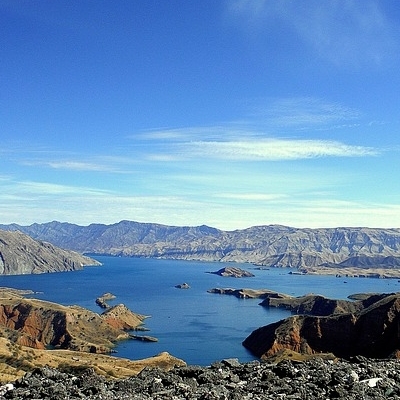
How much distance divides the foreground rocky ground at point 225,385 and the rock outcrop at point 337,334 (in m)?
90.3

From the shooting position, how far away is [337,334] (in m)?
120

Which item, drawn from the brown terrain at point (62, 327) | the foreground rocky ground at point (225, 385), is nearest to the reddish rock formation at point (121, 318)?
the brown terrain at point (62, 327)

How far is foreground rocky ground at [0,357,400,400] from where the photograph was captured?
1794cm

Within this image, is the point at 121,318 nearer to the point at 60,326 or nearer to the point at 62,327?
the point at 60,326

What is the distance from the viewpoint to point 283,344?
118562 mm

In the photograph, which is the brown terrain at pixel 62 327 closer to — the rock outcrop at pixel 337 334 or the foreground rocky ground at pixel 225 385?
the rock outcrop at pixel 337 334

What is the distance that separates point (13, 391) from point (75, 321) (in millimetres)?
127594

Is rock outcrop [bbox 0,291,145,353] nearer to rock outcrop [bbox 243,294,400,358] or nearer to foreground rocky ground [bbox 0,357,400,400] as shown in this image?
rock outcrop [bbox 243,294,400,358]

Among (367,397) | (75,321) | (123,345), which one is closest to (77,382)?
(367,397)

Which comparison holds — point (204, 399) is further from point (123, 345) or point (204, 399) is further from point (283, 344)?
point (123, 345)

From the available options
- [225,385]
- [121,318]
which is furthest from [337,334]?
[225,385]

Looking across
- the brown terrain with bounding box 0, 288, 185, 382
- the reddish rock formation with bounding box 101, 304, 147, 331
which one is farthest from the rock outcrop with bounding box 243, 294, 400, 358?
the reddish rock formation with bounding box 101, 304, 147, 331

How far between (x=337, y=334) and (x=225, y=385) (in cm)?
10741

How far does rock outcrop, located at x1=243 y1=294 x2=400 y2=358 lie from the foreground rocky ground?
90.3 meters
